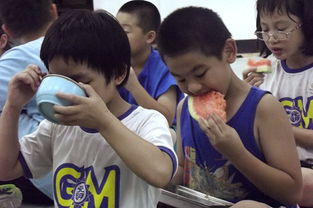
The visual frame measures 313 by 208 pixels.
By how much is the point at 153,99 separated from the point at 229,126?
68 cm

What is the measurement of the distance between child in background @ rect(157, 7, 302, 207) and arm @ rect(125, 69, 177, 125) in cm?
44

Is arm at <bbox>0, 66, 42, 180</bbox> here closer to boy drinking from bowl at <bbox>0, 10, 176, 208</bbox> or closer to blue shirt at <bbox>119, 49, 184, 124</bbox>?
boy drinking from bowl at <bbox>0, 10, 176, 208</bbox>

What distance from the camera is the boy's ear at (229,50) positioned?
1367 mm

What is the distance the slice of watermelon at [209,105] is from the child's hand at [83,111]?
35cm

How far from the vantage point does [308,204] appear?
1.60 metres

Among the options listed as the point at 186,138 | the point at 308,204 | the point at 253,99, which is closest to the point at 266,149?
the point at 253,99

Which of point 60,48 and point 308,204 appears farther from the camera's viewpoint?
point 308,204

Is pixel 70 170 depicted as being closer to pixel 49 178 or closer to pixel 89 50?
pixel 89 50

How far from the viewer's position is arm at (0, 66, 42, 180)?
1.22m

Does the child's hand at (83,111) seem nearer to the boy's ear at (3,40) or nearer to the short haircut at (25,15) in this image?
the short haircut at (25,15)

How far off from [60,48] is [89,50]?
Result: 0.20 feet

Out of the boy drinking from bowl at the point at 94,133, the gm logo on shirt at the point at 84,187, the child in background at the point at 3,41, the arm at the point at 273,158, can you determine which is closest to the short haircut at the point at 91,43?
→ the boy drinking from bowl at the point at 94,133

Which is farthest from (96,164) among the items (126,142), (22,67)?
(22,67)

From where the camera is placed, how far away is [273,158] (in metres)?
1.30
